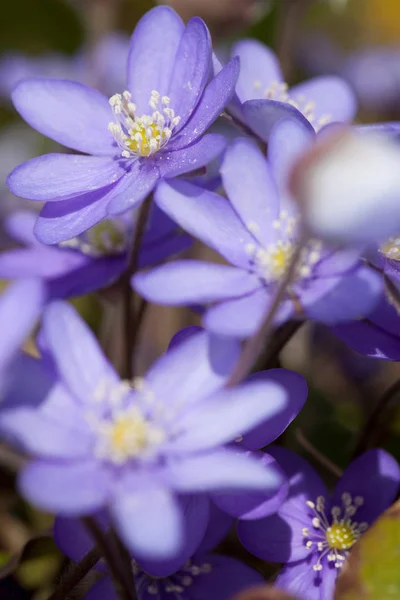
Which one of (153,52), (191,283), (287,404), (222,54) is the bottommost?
(222,54)

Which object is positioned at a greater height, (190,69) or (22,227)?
(190,69)

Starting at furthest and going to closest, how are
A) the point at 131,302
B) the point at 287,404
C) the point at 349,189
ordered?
the point at 131,302, the point at 287,404, the point at 349,189

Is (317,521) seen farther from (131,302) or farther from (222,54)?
(222,54)

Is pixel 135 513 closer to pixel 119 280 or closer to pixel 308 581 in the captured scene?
pixel 308 581

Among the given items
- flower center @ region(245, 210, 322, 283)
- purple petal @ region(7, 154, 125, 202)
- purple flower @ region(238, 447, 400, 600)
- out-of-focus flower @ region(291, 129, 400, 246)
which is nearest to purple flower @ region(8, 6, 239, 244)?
purple petal @ region(7, 154, 125, 202)

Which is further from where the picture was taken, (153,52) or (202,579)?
(153,52)

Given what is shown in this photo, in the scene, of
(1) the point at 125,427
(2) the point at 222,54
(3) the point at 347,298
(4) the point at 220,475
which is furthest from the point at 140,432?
(2) the point at 222,54

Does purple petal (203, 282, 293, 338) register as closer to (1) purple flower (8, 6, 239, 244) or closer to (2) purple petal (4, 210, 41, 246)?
(1) purple flower (8, 6, 239, 244)

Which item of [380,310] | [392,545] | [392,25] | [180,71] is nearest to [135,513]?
[392,545]
